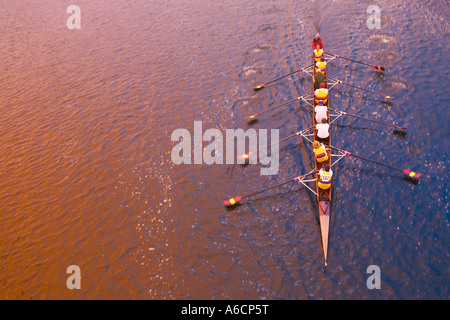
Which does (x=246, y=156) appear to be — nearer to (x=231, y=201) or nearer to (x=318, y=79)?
(x=231, y=201)

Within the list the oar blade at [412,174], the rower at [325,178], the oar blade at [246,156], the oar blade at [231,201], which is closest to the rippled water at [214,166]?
the oar blade at [231,201]

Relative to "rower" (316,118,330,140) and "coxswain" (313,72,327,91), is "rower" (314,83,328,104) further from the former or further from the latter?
"rower" (316,118,330,140)

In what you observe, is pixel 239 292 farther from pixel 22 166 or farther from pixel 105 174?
pixel 22 166

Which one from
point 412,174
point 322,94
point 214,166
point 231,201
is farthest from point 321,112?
point 231,201

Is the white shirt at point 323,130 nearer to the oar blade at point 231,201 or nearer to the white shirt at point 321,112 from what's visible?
the white shirt at point 321,112

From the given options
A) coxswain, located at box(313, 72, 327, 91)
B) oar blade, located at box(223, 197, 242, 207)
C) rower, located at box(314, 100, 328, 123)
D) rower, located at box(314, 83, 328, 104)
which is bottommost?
oar blade, located at box(223, 197, 242, 207)

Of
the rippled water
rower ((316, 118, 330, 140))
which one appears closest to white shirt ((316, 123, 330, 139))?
rower ((316, 118, 330, 140))

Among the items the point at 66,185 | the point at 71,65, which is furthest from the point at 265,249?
the point at 71,65
